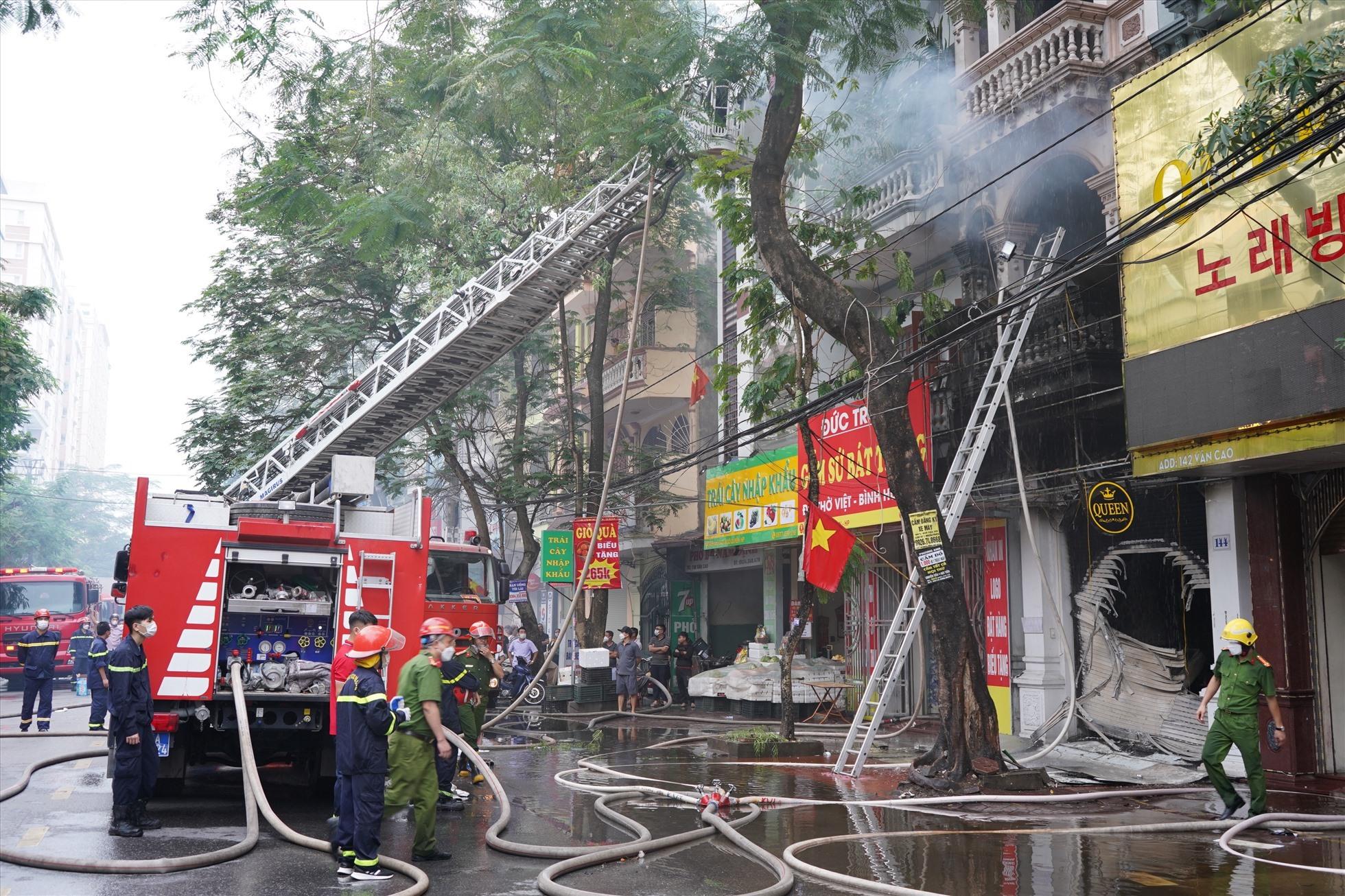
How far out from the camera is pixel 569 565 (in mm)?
24438

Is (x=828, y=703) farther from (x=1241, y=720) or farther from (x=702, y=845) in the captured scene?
(x=702, y=845)

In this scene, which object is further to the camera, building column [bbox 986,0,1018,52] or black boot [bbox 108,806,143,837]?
building column [bbox 986,0,1018,52]

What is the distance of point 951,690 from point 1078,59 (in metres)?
7.93

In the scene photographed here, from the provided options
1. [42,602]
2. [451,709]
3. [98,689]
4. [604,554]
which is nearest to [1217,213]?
[451,709]

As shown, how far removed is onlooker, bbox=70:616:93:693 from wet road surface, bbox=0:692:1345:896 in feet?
55.7

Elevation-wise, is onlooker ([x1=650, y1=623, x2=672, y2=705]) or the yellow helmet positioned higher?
the yellow helmet

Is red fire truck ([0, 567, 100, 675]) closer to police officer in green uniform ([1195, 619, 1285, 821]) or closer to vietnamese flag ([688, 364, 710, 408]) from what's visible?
vietnamese flag ([688, 364, 710, 408])

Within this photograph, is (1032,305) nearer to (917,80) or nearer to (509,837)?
(917,80)

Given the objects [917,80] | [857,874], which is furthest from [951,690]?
[917,80]

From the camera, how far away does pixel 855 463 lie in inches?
659

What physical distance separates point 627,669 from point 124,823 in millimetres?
13275

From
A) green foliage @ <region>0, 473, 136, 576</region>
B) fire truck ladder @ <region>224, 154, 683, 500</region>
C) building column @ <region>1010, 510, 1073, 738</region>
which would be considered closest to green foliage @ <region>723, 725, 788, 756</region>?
building column @ <region>1010, 510, 1073, 738</region>

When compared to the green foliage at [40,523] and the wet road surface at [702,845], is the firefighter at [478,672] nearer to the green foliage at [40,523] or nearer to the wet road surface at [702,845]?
the wet road surface at [702,845]

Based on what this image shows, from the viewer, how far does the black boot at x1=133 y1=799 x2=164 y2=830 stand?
29.8 feet
